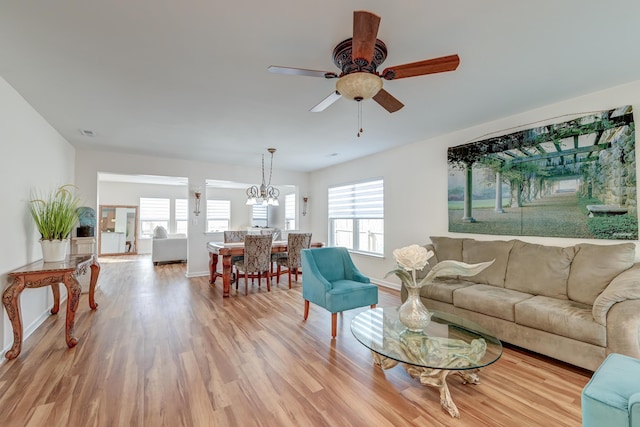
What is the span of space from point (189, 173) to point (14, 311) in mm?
3942

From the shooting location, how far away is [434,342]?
2008 mm

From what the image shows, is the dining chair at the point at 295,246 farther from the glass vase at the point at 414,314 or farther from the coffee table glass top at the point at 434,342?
the glass vase at the point at 414,314

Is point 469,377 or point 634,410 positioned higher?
point 634,410

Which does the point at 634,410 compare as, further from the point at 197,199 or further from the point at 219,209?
the point at 219,209

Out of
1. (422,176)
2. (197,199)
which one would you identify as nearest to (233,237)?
(197,199)

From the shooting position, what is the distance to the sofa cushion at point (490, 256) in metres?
3.18

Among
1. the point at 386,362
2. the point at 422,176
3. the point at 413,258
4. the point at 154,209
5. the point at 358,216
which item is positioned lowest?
the point at 386,362

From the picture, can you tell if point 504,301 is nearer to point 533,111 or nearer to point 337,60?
point 533,111

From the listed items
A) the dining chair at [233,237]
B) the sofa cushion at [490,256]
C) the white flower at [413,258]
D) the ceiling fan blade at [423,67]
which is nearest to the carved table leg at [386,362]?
the white flower at [413,258]

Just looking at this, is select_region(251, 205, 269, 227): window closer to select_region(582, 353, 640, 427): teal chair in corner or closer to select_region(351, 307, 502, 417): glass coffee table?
select_region(351, 307, 502, 417): glass coffee table

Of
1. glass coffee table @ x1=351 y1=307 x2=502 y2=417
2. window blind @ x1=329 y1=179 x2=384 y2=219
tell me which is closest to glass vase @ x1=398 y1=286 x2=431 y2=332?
glass coffee table @ x1=351 y1=307 x2=502 y2=417

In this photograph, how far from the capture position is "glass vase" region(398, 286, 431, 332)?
6.80 feet

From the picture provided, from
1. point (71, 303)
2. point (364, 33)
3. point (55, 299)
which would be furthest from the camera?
point (55, 299)

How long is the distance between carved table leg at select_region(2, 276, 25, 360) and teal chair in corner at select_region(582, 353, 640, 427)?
3.93m
